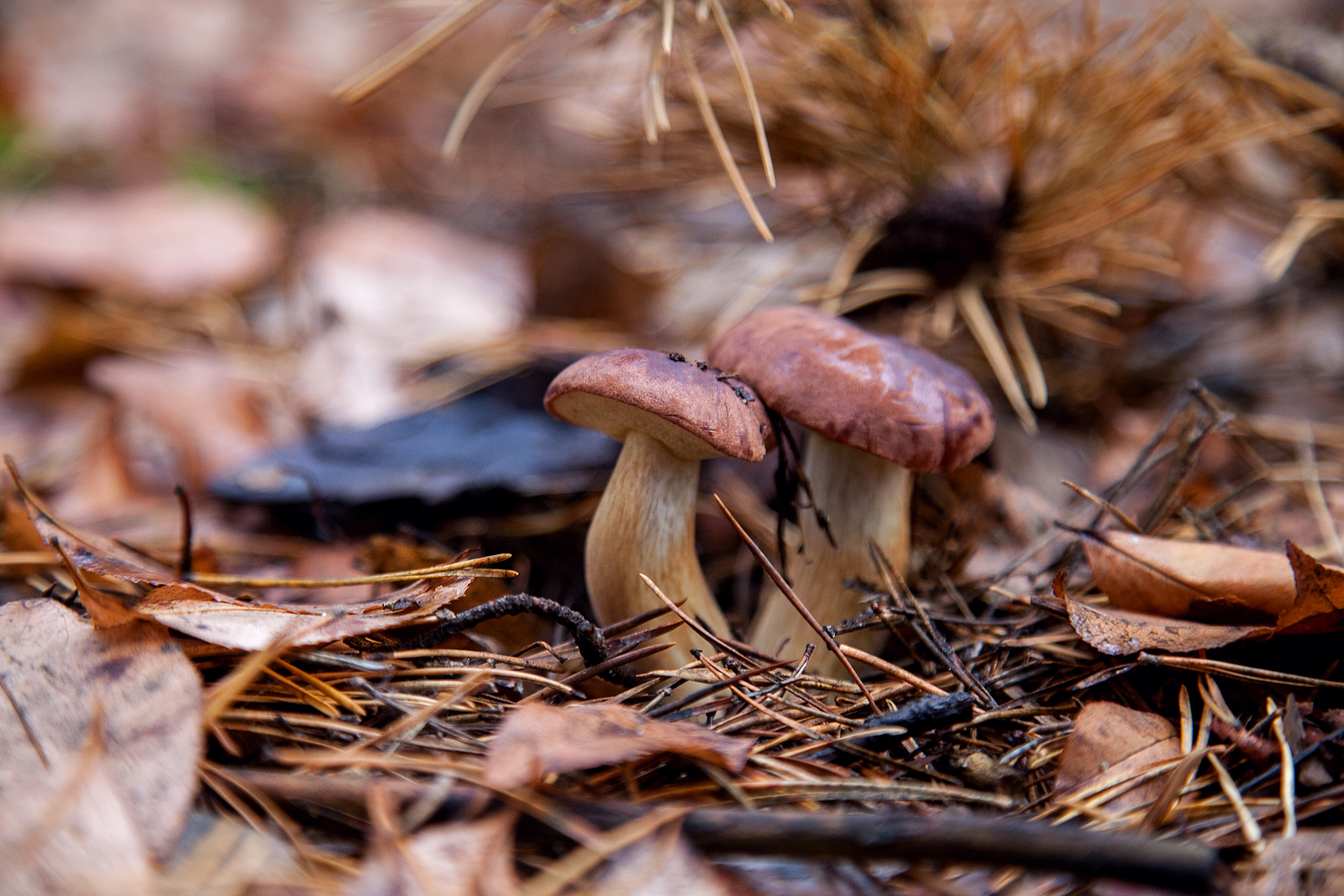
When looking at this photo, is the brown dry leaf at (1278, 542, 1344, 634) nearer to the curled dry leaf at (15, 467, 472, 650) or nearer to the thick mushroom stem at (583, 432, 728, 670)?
the thick mushroom stem at (583, 432, 728, 670)

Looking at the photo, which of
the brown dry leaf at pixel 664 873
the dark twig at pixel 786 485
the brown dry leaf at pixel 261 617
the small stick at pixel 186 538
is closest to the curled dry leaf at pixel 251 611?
the brown dry leaf at pixel 261 617

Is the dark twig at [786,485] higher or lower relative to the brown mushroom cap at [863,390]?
lower

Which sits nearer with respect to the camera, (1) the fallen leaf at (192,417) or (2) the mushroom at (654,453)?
(2) the mushroom at (654,453)

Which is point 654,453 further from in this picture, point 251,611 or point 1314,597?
point 1314,597

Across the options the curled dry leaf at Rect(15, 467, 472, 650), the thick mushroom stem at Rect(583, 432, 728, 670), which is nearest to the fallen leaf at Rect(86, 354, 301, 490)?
the curled dry leaf at Rect(15, 467, 472, 650)

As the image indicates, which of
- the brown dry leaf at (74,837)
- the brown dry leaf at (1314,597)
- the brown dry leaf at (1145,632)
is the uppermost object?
the brown dry leaf at (1314,597)

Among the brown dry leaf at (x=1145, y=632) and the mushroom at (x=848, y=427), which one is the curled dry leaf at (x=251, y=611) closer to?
the mushroom at (x=848, y=427)

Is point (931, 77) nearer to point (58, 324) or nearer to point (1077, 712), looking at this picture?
point (1077, 712)
